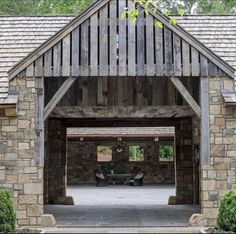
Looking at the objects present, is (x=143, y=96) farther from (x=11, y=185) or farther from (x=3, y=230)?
(x=3, y=230)

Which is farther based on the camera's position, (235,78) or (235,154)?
(235,78)

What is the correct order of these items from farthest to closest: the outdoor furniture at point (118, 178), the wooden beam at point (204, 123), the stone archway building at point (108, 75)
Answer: the outdoor furniture at point (118, 178)
the wooden beam at point (204, 123)
the stone archway building at point (108, 75)

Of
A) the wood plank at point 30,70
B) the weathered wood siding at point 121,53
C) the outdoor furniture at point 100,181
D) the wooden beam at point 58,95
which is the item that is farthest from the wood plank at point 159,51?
the outdoor furniture at point 100,181

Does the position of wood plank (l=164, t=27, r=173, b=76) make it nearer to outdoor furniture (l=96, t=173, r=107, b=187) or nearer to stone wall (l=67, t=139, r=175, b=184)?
outdoor furniture (l=96, t=173, r=107, b=187)

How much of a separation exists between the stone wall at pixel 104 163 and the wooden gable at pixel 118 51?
18.4 meters

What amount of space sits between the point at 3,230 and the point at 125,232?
248 centimetres

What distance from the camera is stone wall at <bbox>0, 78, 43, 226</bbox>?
12.0 m

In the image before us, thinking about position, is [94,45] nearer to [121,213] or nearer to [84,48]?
[84,48]

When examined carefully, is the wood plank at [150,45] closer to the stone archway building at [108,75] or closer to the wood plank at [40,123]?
the stone archway building at [108,75]

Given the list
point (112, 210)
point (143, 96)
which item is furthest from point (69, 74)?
point (112, 210)

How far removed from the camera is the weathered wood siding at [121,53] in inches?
486

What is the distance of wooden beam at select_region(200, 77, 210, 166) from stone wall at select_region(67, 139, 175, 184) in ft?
60.0

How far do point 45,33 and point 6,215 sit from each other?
6.79 m

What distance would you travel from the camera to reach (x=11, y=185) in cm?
1213
